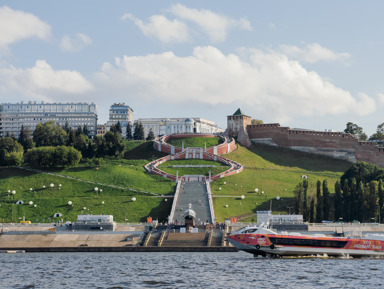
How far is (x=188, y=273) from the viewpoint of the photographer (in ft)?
196

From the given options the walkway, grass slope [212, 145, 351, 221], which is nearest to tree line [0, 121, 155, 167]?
the walkway

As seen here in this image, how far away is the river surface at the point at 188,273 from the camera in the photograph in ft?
173

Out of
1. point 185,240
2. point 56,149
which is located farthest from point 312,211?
point 56,149

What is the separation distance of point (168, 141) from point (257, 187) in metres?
43.3

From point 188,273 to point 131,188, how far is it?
70.7m

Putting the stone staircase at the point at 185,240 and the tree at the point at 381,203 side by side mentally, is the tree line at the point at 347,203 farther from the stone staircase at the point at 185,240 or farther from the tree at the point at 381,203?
the stone staircase at the point at 185,240

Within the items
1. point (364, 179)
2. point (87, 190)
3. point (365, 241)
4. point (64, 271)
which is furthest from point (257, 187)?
point (64, 271)

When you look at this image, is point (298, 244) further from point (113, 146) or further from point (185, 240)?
point (113, 146)

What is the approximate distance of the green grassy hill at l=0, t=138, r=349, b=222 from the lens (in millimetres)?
116500

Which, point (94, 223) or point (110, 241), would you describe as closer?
point (110, 241)

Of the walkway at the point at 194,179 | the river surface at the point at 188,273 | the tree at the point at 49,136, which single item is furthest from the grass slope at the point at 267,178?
the tree at the point at 49,136

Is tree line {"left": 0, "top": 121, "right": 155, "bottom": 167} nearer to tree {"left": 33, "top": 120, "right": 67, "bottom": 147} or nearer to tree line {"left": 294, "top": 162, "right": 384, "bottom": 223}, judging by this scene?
tree {"left": 33, "top": 120, "right": 67, "bottom": 147}

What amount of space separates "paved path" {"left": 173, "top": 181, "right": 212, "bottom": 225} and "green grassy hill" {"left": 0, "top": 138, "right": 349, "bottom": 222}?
230cm

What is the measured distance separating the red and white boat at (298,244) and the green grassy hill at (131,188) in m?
37.9
